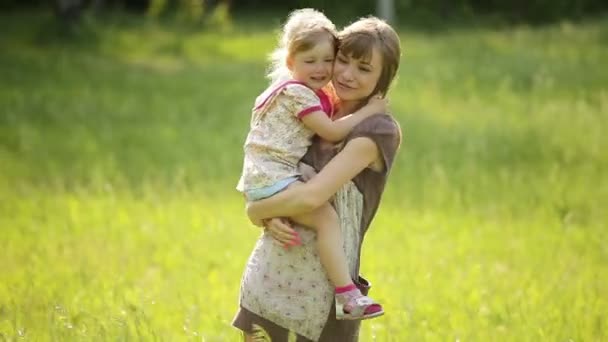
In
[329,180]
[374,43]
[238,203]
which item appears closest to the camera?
[329,180]

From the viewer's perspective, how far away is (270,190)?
4.06m

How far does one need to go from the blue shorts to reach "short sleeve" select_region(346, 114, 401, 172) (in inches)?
10.0

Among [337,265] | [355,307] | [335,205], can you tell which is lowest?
[355,307]

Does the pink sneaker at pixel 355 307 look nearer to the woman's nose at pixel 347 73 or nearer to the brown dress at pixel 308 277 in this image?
the brown dress at pixel 308 277

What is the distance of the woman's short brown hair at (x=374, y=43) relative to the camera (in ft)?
→ 13.3

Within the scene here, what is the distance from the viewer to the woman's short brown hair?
4055 mm

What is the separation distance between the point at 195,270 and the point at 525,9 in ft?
86.7

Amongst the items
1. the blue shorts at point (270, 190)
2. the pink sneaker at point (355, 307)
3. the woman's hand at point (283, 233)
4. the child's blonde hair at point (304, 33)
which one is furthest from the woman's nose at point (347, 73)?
the pink sneaker at point (355, 307)

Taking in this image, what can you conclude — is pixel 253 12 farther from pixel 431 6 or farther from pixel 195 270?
pixel 195 270

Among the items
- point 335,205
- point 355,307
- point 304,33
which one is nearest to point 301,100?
point 304,33

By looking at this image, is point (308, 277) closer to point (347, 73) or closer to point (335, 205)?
point (335, 205)

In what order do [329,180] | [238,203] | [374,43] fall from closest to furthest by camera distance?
[329,180] < [374,43] < [238,203]

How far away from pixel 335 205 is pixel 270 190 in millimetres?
242

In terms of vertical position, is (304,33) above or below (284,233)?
above
